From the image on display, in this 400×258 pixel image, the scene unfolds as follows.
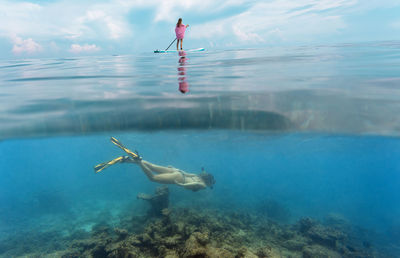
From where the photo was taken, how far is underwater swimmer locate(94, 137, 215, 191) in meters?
11.0

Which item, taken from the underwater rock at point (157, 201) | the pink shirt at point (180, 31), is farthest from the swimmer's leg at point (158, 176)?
the pink shirt at point (180, 31)

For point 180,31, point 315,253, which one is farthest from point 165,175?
point 180,31

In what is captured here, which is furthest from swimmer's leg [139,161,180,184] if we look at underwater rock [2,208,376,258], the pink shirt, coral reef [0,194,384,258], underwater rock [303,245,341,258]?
the pink shirt

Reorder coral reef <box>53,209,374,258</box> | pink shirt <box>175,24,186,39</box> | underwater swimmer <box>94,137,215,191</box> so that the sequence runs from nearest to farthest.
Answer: coral reef <box>53,209,374,258</box>
pink shirt <box>175,24,186,39</box>
underwater swimmer <box>94,137,215,191</box>

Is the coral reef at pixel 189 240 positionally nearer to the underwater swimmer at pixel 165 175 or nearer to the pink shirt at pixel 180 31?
the underwater swimmer at pixel 165 175

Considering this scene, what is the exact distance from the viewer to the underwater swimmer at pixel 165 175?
11.0 m

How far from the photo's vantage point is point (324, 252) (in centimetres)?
761

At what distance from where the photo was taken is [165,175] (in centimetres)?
1139

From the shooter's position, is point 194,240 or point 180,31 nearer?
point 194,240

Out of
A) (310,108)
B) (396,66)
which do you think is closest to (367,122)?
(310,108)

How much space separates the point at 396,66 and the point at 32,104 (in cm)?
1846

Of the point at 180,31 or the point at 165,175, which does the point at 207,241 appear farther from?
the point at 180,31

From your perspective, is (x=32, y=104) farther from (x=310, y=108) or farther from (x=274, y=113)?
(x=310, y=108)

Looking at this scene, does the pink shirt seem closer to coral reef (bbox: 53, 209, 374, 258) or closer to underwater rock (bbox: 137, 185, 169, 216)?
underwater rock (bbox: 137, 185, 169, 216)
